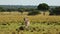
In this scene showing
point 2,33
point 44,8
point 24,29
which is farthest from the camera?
point 44,8

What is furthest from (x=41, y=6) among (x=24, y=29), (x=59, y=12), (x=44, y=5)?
(x=24, y=29)

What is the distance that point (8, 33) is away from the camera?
18.0m

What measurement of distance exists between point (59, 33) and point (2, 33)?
396cm

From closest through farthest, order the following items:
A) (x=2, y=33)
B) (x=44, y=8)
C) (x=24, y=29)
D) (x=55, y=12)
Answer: (x=2, y=33)
(x=24, y=29)
(x=55, y=12)
(x=44, y=8)

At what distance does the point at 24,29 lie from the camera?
71.3 feet

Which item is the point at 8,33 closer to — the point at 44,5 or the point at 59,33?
the point at 59,33

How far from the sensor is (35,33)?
19094 mm

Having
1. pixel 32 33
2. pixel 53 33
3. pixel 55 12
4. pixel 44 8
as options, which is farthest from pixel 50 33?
pixel 44 8

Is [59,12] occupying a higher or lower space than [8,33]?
lower

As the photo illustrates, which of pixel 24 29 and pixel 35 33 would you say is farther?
pixel 24 29

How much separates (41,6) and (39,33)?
72879 mm

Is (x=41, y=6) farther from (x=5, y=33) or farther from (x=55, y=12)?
(x=5, y=33)

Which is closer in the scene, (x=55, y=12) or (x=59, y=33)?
(x=59, y=33)

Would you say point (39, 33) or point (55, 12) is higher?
point (39, 33)
